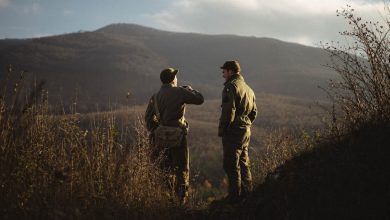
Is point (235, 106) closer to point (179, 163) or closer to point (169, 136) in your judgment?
point (169, 136)

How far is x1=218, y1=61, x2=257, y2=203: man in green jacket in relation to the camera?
21.4ft

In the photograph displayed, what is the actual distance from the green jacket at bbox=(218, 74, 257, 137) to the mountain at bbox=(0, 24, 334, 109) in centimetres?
5296

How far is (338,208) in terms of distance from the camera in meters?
4.76

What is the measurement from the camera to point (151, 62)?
305 feet

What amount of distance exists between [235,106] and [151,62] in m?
87.1

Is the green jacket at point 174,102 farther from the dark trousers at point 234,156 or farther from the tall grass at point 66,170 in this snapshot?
the tall grass at point 66,170

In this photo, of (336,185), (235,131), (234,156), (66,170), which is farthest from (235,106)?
(66,170)

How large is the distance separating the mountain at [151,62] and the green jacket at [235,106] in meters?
53.0

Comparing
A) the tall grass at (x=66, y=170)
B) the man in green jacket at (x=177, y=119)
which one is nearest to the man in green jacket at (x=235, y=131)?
the man in green jacket at (x=177, y=119)

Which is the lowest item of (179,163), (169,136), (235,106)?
(179,163)

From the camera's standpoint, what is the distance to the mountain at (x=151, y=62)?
7156 centimetres

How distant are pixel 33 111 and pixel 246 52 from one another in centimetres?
10091

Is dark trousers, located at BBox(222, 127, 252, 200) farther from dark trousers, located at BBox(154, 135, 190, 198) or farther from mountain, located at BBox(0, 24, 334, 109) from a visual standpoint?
mountain, located at BBox(0, 24, 334, 109)

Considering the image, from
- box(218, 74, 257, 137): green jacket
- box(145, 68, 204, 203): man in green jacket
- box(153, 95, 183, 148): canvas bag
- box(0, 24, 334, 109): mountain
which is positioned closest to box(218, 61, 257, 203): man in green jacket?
box(218, 74, 257, 137): green jacket
